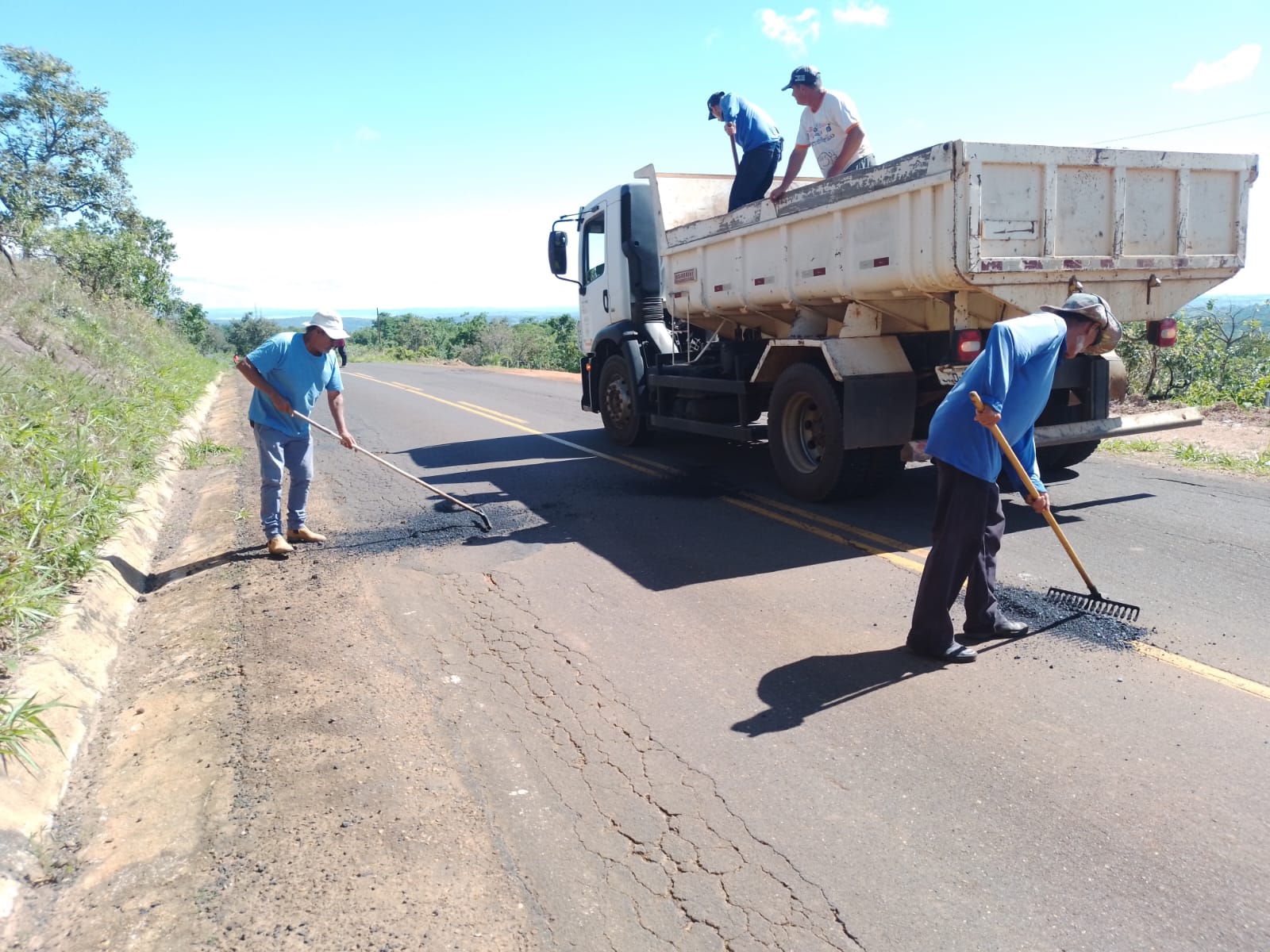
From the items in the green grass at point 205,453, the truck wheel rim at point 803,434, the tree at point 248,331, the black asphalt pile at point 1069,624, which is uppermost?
the tree at point 248,331

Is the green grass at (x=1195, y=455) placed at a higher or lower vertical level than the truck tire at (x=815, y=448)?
lower

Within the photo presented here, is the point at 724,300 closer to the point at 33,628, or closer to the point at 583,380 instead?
the point at 583,380

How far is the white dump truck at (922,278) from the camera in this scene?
5922 millimetres

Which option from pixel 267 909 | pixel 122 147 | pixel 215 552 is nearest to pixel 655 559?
pixel 215 552

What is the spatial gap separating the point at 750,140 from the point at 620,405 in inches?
138

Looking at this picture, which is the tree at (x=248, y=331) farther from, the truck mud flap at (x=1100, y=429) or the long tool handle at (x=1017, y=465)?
the long tool handle at (x=1017, y=465)

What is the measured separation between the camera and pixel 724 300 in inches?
336

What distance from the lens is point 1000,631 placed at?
4.51 metres

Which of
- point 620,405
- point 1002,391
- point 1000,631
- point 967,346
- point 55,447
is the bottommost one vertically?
point 1000,631

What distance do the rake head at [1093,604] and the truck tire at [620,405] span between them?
581 cm

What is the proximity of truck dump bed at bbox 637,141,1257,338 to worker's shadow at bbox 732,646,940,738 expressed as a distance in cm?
280

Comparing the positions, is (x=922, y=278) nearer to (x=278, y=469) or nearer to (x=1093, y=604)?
(x=1093, y=604)

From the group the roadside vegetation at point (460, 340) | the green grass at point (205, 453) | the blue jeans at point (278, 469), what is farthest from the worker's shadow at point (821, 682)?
the roadside vegetation at point (460, 340)

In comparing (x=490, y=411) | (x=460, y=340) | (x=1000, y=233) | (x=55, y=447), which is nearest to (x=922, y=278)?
(x=1000, y=233)
